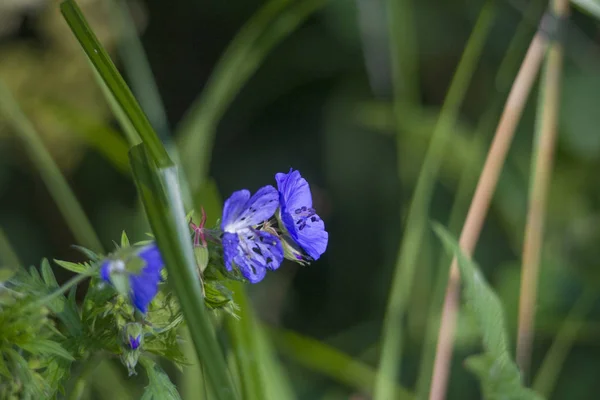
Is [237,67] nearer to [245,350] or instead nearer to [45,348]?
[245,350]

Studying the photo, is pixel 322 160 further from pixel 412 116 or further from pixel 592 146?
pixel 592 146

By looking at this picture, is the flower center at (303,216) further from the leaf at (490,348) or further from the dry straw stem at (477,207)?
the dry straw stem at (477,207)

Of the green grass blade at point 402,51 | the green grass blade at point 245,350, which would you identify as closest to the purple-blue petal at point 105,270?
the green grass blade at point 245,350

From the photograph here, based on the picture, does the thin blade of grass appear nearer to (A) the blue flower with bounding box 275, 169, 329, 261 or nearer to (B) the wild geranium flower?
(A) the blue flower with bounding box 275, 169, 329, 261

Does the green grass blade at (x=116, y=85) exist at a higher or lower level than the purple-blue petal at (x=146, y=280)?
higher

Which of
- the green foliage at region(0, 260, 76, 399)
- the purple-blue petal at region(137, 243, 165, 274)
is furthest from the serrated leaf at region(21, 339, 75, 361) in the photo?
the purple-blue petal at region(137, 243, 165, 274)

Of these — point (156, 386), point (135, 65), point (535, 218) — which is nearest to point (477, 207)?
point (535, 218)

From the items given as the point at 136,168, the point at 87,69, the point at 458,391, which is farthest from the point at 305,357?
the point at 87,69
